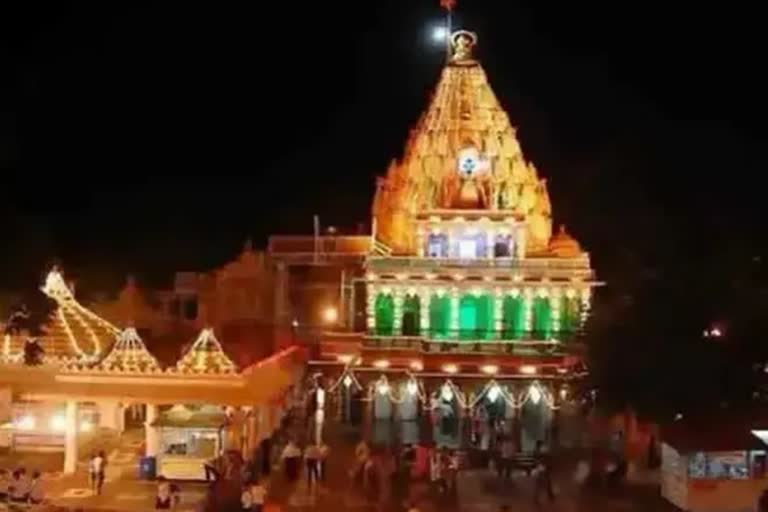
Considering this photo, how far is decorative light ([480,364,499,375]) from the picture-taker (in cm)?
3744

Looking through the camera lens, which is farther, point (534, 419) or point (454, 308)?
point (454, 308)

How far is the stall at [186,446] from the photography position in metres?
27.3

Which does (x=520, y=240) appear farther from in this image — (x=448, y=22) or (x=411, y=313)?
(x=448, y=22)

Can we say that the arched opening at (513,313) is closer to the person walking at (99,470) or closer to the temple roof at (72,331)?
the temple roof at (72,331)

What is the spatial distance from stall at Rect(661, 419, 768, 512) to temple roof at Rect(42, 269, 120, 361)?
39.1 feet

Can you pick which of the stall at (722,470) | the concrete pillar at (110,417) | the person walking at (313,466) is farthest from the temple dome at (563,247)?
the stall at (722,470)

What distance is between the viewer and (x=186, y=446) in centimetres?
2745

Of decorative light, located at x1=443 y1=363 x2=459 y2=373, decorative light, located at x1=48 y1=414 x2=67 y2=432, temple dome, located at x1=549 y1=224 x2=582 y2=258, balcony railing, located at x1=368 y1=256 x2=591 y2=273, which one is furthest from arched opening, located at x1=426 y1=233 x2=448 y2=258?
decorative light, located at x1=48 y1=414 x2=67 y2=432

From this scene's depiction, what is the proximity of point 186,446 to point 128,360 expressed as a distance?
7.17 ft

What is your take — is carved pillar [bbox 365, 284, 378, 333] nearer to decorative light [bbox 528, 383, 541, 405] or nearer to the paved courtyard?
decorative light [bbox 528, 383, 541, 405]

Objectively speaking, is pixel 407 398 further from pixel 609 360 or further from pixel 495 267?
pixel 609 360

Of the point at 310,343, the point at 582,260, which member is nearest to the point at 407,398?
the point at 310,343

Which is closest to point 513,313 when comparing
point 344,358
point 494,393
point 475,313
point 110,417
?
point 475,313

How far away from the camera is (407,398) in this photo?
126 ft
